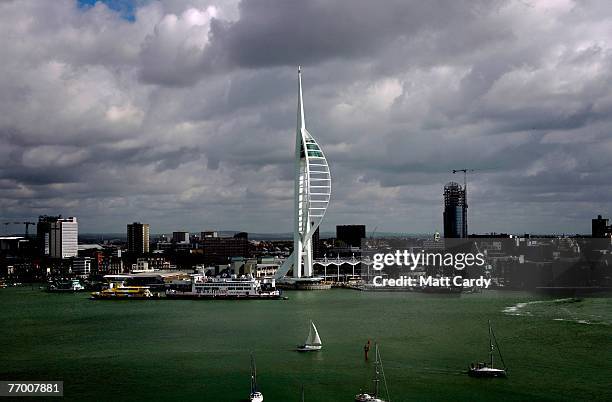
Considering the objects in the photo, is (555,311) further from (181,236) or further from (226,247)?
(181,236)

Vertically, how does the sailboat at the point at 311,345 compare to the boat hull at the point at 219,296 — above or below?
above

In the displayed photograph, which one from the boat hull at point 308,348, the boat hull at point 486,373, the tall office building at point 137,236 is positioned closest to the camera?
the boat hull at point 486,373

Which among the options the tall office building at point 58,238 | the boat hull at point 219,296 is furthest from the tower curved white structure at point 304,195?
the tall office building at point 58,238

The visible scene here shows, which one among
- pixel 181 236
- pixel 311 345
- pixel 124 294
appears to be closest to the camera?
pixel 311 345

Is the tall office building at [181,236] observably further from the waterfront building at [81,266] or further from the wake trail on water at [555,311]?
the wake trail on water at [555,311]

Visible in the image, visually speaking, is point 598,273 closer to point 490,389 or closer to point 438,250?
point 438,250

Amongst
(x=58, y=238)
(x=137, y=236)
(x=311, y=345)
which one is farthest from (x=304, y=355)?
(x=137, y=236)

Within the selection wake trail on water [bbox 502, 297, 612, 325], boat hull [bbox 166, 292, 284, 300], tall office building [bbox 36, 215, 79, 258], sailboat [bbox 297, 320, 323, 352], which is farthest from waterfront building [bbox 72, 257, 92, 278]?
sailboat [bbox 297, 320, 323, 352]

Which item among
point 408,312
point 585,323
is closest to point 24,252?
point 408,312
